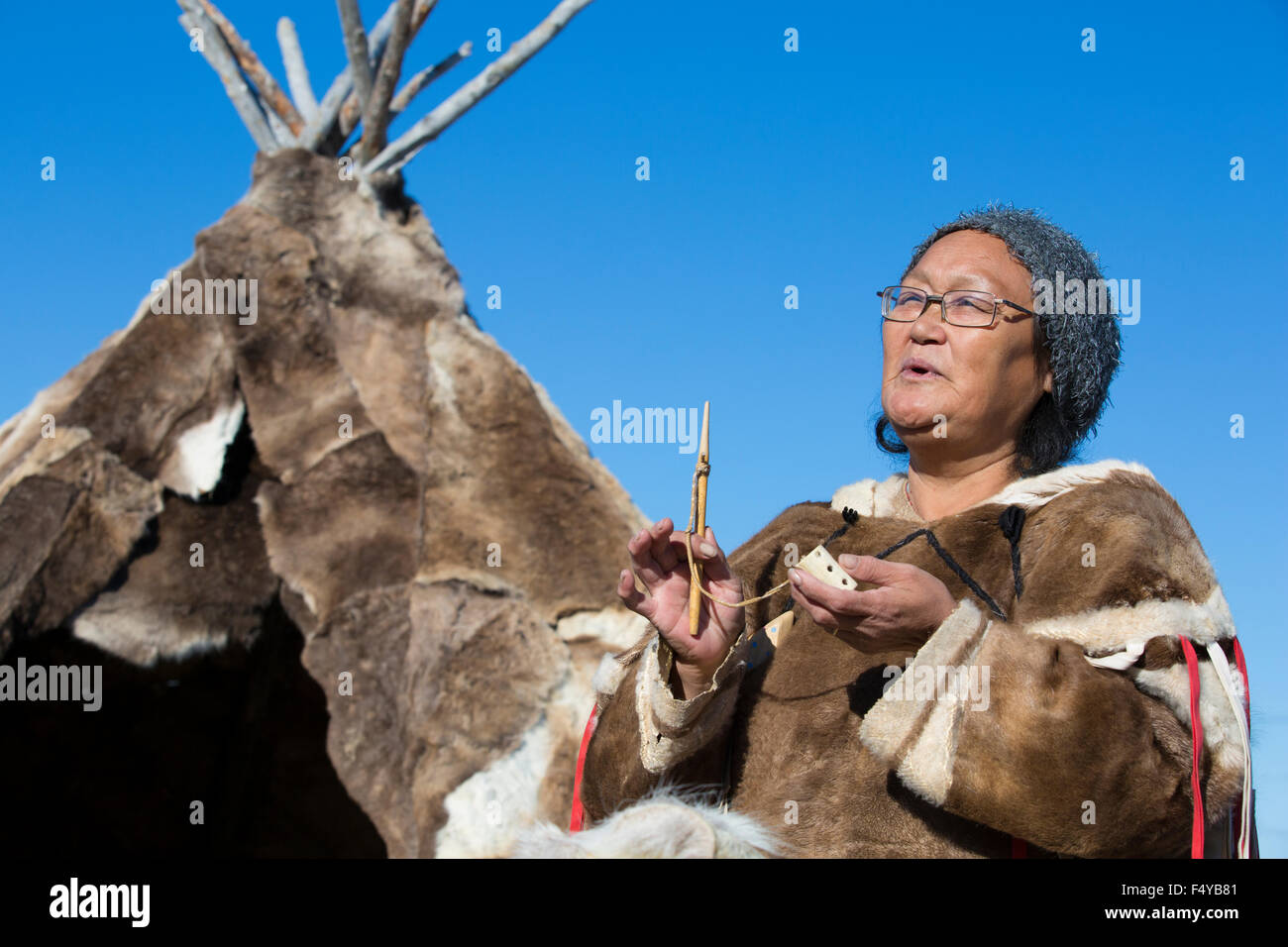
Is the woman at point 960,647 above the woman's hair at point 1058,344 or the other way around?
the other way around

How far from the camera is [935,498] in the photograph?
244 centimetres

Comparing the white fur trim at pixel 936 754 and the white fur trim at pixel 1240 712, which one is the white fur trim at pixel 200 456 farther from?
the white fur trim at pixel 1240 712

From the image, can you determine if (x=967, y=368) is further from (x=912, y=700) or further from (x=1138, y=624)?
(x=912, y=700)

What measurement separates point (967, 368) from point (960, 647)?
0.65 meters

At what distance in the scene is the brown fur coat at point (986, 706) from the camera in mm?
1777

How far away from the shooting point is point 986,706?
1798 mm

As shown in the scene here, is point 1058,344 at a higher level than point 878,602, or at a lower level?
higher

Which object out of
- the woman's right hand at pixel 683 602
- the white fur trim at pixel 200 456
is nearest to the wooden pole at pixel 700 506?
the woman's right hand at pixel 683 602

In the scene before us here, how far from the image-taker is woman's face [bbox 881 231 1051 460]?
2.31 m

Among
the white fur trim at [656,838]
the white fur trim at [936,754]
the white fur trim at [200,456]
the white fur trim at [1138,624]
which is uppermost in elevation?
the white fur trim at [200,456]

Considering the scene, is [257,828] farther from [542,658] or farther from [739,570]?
[739,570]

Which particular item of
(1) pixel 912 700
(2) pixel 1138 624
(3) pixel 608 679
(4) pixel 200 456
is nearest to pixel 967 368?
(2) pixel 1138 624

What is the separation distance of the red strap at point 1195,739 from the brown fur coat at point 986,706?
0.01 m

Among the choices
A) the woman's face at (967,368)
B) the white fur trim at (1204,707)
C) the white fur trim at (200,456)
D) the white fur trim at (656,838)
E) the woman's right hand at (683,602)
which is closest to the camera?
the white fur trim at (656,838)
